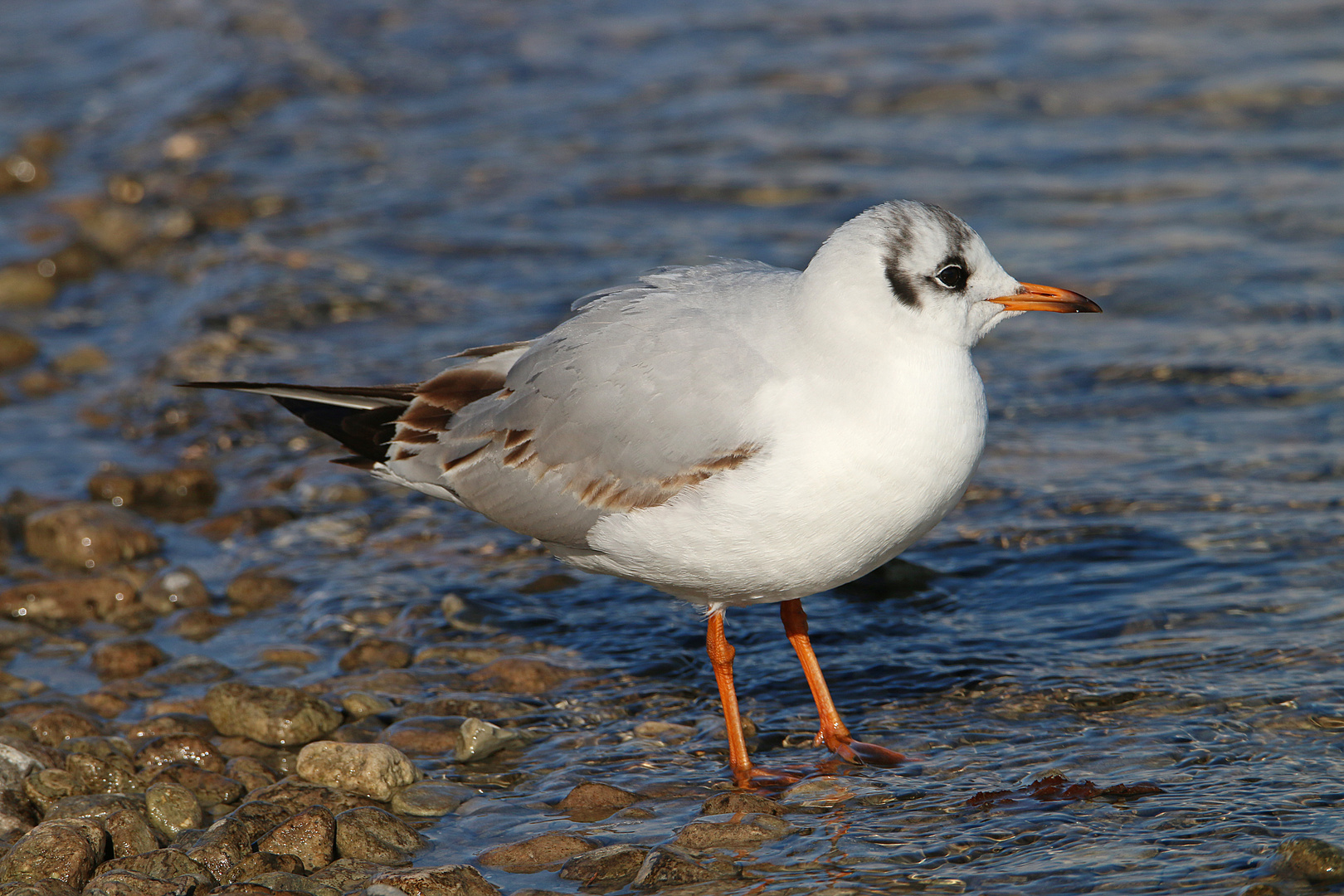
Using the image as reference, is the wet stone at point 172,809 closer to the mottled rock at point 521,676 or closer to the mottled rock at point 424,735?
the mottled rock at point 424,735

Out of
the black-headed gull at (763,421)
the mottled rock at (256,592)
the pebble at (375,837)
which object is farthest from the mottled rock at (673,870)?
the mottled rock at (256,592)

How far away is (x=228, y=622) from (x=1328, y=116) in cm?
913

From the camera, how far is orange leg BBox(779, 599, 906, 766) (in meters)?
5.33

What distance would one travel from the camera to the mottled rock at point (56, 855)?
4.56 m

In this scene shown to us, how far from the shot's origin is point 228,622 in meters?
6.70

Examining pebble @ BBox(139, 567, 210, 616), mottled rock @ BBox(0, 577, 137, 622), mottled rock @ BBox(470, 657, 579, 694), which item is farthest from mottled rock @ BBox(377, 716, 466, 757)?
mottled rock @ BBox(0, 577, 137, 622)

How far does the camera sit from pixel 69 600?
22.0 ft

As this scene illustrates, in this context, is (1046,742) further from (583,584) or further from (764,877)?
(583,584)

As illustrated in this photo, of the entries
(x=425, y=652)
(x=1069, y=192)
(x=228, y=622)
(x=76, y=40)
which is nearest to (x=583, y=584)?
(x=425, y=652)

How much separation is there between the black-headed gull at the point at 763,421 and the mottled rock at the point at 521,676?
73 centimetres

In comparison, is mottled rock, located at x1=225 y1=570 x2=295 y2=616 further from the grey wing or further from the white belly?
the white belly

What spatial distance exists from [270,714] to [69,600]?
65.9 inches

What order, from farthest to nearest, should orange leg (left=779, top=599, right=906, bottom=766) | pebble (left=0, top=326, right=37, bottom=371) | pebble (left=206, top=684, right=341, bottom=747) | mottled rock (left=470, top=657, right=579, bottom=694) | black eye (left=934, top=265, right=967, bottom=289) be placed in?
pebble (left=0, top=326, right=37, bottom=371) < mottled rock (left=470, top=657, right=579, bottom=694) < pebble (left=206, top=684, right=341, bottom=747) < orange leg (left=779, top=599, right=906, bottom=766) < black eye (left=934, top=265, right=967, bottom=289)

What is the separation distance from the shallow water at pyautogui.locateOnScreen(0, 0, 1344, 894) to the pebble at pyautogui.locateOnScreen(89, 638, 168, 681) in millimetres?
78
